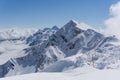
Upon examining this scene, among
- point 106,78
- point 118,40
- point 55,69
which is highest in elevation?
point 118,40

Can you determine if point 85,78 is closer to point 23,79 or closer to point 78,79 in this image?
point 78,79

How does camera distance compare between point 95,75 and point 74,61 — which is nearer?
point 95,75

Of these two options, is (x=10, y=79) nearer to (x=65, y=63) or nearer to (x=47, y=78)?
(x=47, y=78)

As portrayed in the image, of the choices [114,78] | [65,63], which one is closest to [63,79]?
[114,78]

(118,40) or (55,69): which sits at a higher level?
(118,40)

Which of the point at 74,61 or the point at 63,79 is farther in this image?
the point at 74,61

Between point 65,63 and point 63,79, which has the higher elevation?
point 65,63

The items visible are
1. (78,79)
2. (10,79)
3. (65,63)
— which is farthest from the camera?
(65,63)

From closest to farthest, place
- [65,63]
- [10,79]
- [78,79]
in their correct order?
1. [78,79]
2. [10,79]
3. [65,63]

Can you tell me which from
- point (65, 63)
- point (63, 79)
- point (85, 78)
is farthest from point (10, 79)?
point (65, 63)
